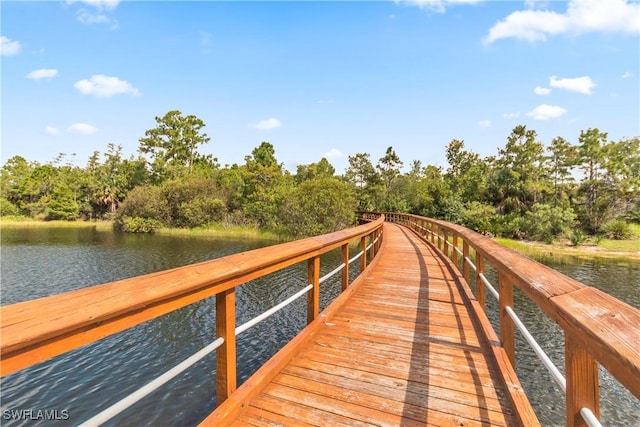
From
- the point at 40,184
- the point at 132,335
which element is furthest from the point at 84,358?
the point at 40,184

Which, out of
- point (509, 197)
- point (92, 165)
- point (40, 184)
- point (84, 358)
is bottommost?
point (84, 358)

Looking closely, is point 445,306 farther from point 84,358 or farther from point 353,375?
point 84,358

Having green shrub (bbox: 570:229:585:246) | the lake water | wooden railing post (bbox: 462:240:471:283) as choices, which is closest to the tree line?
green shrub (bbox: 570:229:585:246)

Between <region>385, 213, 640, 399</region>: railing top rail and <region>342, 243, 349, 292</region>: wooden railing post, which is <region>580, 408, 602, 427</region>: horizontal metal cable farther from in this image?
<region>342, 243, 349, 292</region>: wooden railing post

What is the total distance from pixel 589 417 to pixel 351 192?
30.2 metres

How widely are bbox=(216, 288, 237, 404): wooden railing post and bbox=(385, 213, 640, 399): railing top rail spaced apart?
4.86 feet

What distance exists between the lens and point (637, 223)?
28219 mm

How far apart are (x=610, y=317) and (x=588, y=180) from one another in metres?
36.6

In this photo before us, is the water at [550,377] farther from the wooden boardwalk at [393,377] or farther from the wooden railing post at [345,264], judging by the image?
the wooden railing post at [345,264]

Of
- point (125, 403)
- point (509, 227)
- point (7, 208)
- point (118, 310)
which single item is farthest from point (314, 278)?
point (7, 208)

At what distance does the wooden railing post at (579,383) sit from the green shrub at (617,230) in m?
34.2

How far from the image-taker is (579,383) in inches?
49.7

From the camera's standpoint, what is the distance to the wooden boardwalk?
1.95 metres

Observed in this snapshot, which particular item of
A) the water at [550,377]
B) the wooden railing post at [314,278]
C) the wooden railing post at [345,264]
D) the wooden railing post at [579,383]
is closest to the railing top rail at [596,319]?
the wooden railing post at [579,383]
